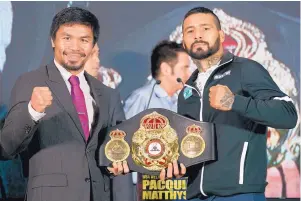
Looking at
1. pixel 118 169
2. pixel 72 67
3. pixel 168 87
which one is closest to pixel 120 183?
pixel 118 169

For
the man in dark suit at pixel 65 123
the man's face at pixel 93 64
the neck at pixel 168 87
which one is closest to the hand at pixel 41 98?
the man in dark suit at pixel 65 123

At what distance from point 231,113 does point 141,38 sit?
1.27 m

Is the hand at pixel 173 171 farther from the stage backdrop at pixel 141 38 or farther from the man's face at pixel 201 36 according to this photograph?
the stage backdrop at pixel 141 38

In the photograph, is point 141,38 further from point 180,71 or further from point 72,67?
point 72,67

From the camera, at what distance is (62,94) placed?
2531 millimetres

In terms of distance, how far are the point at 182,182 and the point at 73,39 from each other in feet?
4.67

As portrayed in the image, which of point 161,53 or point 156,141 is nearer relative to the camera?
point 156,141

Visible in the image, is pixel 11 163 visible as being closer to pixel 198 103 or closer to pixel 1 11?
pixel 1 11

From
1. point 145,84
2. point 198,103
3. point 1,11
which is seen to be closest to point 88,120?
point 198,103

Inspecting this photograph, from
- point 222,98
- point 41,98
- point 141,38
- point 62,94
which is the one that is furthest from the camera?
→ point 141,38

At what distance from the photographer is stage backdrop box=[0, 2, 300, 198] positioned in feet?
12.0

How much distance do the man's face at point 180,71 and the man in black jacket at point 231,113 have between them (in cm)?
102

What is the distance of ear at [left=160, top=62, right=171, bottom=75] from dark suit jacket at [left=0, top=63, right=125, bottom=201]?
1.21 metres

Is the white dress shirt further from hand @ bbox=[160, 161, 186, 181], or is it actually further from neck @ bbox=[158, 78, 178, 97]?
neck @ bbox=[158, 78, 178, 97]
